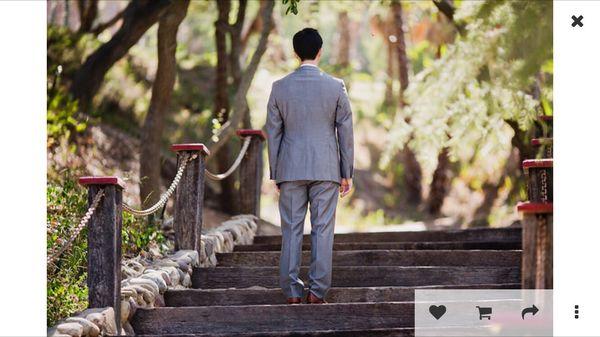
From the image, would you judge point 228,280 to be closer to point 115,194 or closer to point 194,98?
point 115,194

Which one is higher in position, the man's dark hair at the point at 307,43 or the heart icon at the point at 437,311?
the man's dark hair at the point at 307,43

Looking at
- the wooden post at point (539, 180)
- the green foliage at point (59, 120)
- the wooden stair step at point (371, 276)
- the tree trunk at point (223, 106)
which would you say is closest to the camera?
the wooden post at point (539, 180)

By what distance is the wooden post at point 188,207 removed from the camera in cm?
831

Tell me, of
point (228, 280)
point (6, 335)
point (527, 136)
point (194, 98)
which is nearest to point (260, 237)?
point (228, 280)

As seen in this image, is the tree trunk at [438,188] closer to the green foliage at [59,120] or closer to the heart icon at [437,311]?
the green foliage at [59,120]

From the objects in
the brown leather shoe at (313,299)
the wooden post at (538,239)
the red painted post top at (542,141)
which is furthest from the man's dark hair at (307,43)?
the red painted post top at (542,141)

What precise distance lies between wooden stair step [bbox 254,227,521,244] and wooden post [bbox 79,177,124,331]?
11.3ft

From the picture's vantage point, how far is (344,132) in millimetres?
6949

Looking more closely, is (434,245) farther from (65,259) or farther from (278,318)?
(65,259)

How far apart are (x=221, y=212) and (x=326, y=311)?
32.6ft

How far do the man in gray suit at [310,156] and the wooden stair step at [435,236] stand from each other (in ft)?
8.54

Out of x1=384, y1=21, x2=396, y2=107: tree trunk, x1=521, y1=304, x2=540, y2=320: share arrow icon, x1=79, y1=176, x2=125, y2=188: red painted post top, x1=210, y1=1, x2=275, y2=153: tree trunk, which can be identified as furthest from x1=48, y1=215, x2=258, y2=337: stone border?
x1=384, y1=21, x2=396, y2=107: tree trunk

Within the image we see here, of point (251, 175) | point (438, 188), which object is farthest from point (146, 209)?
point (438, 188)

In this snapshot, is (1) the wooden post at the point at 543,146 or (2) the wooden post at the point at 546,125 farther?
(2) the wooden post at the point at 546,125
